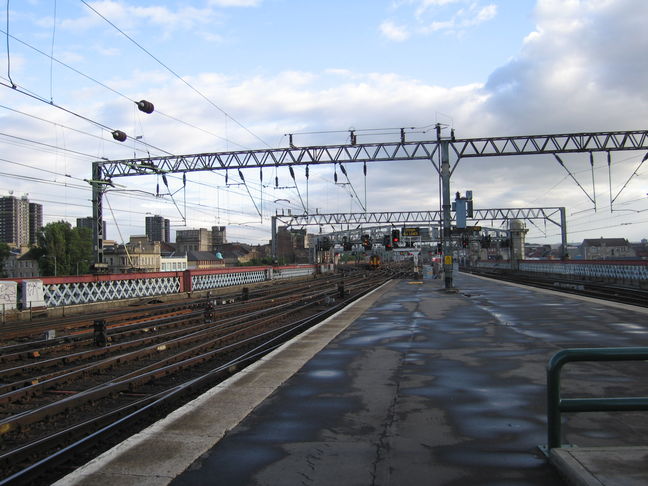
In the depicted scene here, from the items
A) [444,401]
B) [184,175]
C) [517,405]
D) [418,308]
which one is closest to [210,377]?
[444,401]

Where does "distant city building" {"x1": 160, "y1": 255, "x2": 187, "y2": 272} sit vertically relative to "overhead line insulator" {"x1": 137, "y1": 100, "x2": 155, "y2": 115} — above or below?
below

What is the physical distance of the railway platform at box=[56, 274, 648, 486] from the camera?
428 centimetres

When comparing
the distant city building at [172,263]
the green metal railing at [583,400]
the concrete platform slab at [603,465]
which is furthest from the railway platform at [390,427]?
the distant city building at [172,263]

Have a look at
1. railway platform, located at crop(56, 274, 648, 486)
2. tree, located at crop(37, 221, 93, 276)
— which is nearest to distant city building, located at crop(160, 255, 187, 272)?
tree, located at crop(37, 221, 93, 276)

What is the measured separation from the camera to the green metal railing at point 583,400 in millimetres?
4391

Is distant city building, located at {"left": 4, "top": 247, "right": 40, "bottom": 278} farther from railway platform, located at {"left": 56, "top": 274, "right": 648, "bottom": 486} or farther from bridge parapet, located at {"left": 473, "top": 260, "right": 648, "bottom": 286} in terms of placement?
railway platform, located at {"left": 56, "top": 274, "right": 648, "bottom": 486}

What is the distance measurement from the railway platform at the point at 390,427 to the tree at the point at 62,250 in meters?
89.4

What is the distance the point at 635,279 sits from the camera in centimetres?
3441

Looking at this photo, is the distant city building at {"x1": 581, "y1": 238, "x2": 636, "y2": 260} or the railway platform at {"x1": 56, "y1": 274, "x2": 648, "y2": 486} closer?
the railway platform at {"x1": 56, "y1": 274, "x2": 648, "y2": 486}

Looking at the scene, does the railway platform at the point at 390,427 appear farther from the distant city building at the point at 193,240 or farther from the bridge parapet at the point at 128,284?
the distant city building at the point at 193,240

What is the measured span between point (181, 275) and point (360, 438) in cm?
3471

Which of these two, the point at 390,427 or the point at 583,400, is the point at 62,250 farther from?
the point at 583,400

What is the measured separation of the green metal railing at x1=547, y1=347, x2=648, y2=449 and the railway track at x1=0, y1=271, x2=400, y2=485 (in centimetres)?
489

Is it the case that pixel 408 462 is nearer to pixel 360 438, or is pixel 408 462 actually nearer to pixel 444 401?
pixel 360 438
